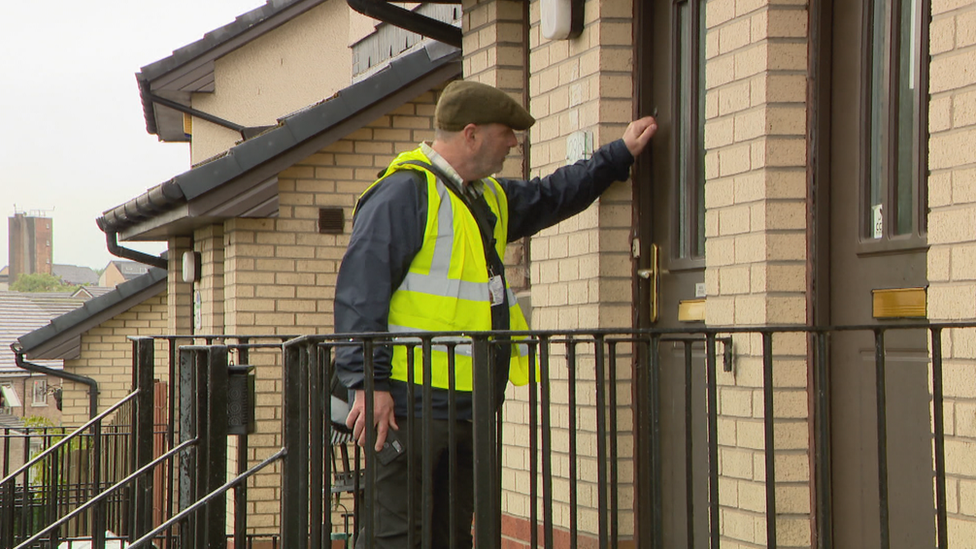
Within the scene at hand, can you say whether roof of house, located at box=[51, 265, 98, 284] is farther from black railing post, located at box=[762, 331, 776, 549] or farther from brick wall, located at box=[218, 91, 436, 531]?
black railing post, located at box=[762, 331, 776, 549]

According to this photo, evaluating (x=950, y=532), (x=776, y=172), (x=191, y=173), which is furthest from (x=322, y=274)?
(x=950, y=532)

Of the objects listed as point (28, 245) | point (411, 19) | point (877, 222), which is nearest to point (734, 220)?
point (877, 222)

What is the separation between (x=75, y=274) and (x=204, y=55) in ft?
309

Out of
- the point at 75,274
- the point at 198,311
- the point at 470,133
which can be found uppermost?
the point at 75,274

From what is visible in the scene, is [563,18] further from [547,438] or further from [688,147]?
[547,438]

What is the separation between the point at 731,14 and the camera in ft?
14.0

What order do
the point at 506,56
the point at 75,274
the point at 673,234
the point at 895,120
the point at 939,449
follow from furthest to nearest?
the point at 75,274 < the point at 506,56 < the point at 673,234 < the point at 895,120 < the point at 939,449

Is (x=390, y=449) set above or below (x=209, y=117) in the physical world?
below

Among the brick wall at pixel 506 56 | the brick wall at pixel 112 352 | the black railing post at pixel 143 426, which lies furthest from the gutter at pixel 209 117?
the black railing post at pixel 143 426

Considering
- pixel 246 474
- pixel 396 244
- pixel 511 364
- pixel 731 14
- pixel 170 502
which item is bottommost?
pixel 170 502

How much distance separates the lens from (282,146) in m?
9.15

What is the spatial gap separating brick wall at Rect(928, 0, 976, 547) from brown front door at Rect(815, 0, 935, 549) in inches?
7.4

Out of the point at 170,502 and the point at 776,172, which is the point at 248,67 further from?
the point at 776,172

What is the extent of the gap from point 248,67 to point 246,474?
1258cm
